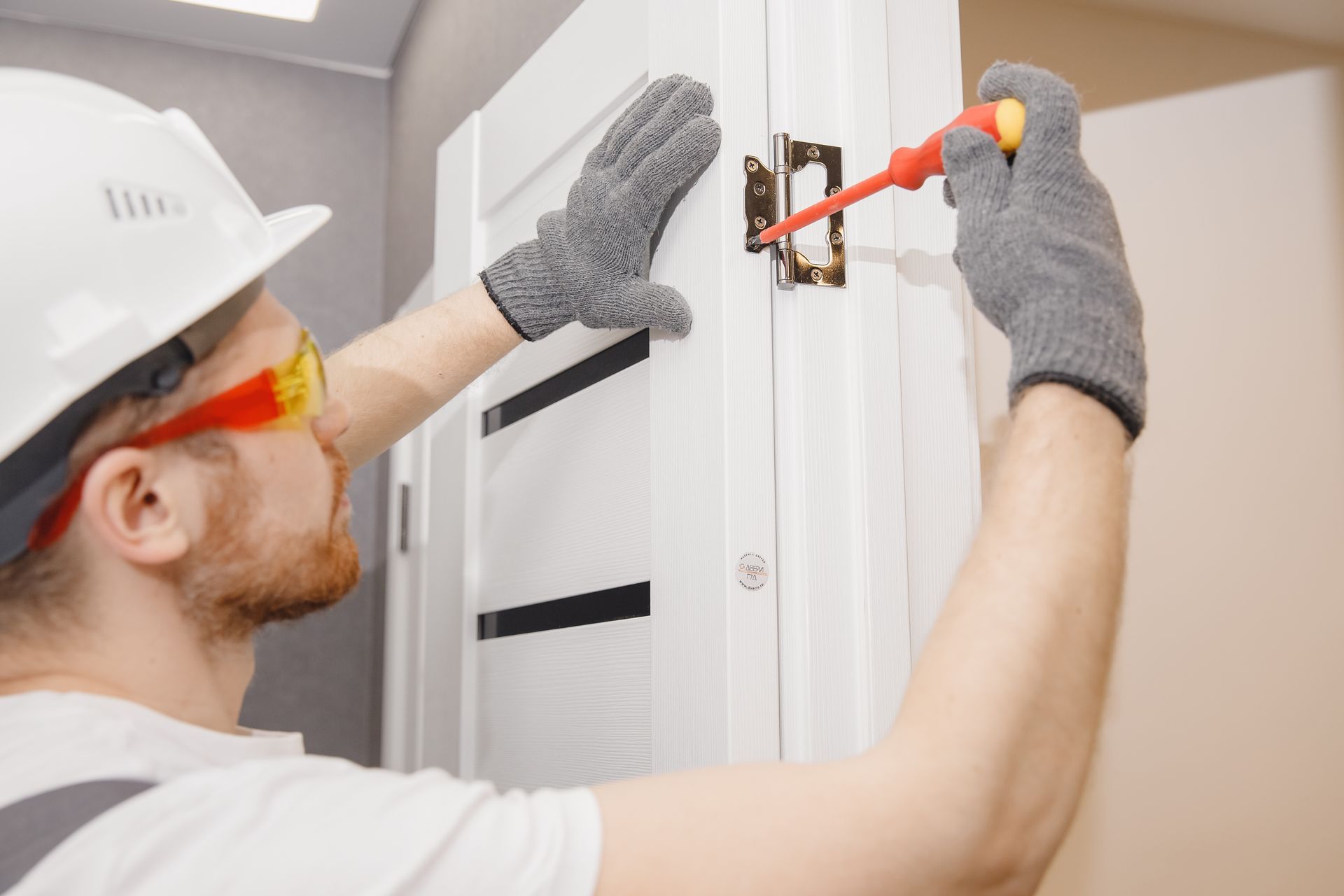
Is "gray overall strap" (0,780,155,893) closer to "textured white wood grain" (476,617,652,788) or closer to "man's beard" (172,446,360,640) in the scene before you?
"man's beard" (172,446,360,640)

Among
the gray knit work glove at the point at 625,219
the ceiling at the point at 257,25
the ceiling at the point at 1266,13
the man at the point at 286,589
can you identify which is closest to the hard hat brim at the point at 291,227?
the man at the point at 286,589

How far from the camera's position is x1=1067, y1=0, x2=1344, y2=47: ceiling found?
82.5 inches

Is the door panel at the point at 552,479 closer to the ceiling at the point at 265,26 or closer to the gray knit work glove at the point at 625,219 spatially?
the gray knit work glove at the point at 625,219

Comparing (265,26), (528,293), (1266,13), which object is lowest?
(528,293)

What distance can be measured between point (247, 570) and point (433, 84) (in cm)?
197

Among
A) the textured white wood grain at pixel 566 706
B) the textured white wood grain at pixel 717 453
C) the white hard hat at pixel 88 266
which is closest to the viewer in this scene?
the white hard hat at pixel 88 266

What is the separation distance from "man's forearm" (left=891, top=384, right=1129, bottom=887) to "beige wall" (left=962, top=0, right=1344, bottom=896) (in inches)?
43.2

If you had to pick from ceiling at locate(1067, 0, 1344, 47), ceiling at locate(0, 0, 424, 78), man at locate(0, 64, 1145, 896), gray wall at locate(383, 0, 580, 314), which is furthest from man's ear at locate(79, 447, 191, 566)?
ceiling at locate(0, 0, 424, 78)

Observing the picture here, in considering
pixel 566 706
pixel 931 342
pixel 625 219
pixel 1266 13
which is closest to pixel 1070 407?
pixel 931 342

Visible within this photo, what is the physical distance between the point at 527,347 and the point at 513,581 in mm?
310

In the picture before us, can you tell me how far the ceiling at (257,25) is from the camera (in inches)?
110

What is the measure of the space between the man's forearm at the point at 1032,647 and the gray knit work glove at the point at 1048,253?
0.02m

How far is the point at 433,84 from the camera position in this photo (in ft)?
8.33

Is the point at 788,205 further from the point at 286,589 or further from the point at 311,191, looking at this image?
the point at 311,191
